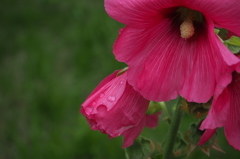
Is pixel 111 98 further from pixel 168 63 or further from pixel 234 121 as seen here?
pixel 234 121

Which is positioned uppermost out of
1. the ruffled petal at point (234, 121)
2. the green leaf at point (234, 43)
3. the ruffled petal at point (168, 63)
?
the green leaf at point (234, 43)

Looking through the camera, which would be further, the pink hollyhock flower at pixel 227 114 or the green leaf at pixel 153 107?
the green leaf at pixel 153 107

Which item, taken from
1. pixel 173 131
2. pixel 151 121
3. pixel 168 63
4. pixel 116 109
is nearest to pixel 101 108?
pixel 116 109

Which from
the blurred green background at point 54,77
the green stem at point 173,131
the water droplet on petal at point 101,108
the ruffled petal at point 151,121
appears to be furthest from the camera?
the blurred green background at point 54,77

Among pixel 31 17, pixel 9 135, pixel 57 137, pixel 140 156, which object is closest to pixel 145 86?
pixel 140 156

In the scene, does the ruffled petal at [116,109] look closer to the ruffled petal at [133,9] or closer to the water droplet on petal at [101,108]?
the water droplet on petal at [101,108]

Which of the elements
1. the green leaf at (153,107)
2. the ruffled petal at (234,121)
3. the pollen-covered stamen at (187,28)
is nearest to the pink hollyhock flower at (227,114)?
the ruffled petal at (234,121)

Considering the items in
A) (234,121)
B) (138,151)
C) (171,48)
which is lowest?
(138,151)

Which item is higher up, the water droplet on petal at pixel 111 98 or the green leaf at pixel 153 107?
the water droplet on petal at pixel 111 98
